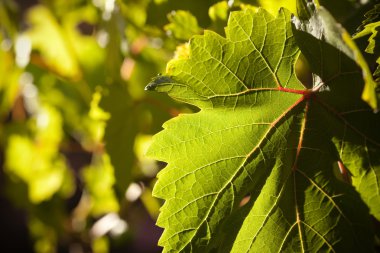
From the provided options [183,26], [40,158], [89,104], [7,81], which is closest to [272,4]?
[183,26]

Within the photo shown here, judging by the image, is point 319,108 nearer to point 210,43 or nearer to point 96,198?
point 210,43

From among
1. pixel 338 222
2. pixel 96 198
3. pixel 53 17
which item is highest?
pixel 53 17

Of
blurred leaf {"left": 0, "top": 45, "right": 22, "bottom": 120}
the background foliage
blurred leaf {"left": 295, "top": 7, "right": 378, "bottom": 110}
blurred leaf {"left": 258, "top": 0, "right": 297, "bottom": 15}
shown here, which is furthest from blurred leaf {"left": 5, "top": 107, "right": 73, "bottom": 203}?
blurred leaf {"left": 295, "top": 7, "right": 378, "bottom": 110}

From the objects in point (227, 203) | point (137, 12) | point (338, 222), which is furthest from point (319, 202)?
point (137, 12)

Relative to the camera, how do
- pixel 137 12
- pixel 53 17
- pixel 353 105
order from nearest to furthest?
1. pixel 353 105
2. pixel 137 12
3. pixel 53 17

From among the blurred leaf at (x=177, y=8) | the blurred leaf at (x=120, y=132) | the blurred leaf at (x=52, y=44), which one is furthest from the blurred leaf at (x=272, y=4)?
the blurred leaf at (x=52, y=44)

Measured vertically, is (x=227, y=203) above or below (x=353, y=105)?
below

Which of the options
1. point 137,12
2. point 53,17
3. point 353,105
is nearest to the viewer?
point 353,105
